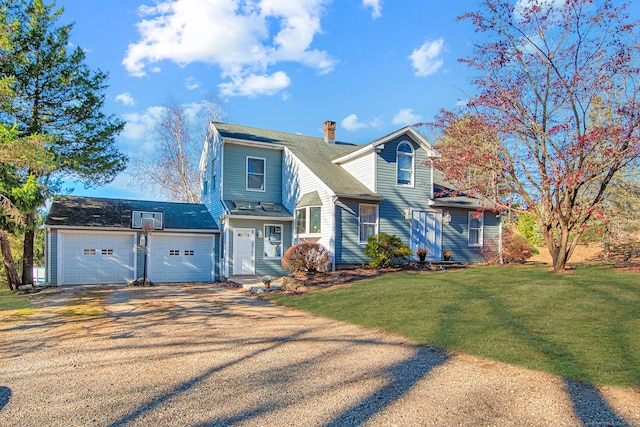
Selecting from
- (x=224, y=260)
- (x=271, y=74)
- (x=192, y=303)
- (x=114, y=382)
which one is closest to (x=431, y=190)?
(x=224, y=260)

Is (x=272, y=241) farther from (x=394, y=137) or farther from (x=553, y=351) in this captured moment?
(x=553, y=351)

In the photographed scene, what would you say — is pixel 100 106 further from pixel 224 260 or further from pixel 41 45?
pixel 224 260

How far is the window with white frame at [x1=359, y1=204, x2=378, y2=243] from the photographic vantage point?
16.6 meters

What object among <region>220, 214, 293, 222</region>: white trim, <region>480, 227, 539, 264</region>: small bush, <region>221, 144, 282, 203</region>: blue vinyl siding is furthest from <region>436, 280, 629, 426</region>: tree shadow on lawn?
<region>221, 144, 282, 203</region>: blue vinyl siding

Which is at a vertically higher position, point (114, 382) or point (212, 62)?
point (212, 62)

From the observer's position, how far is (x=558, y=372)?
4867 mm

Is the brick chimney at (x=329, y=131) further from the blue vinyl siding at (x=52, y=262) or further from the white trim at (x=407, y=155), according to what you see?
the blue vinyl siding at (x=52, y=262)

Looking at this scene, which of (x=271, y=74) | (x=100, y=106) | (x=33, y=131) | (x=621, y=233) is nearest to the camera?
(x=33, y=131)

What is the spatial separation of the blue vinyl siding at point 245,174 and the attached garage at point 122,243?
6.68 ft

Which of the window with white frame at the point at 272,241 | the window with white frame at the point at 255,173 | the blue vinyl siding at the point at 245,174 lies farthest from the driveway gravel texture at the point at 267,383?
the window with white frame at the point at 255,173

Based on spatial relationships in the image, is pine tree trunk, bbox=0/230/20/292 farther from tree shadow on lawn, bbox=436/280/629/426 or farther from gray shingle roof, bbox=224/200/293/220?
tree shadow on lawn, bbox=436/280/629/426

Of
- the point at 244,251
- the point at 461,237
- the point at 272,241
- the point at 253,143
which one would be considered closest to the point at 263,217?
the point at 272,241

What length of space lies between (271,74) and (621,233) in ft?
67.5

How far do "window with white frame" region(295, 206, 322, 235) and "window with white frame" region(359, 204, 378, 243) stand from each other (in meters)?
1.67
